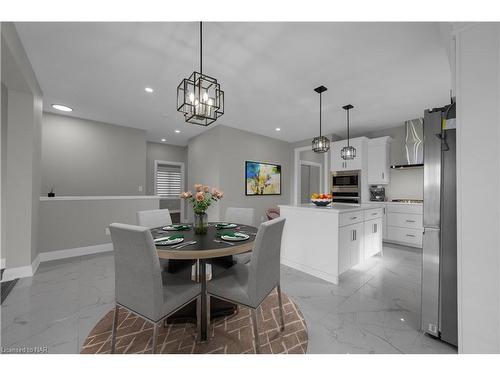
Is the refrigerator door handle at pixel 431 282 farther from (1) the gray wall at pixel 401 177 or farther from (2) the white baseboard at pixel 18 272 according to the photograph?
(2) the white baseboard at pixel 18 272

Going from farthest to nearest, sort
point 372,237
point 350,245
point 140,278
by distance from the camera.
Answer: point 372,237, point 350,245, point 140,278

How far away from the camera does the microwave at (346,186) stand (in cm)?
458

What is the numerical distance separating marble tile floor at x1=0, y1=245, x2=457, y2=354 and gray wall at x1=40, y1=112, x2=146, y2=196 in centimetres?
179

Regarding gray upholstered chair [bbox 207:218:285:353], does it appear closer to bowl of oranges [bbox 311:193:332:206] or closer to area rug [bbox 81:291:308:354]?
area rug [bbox 81:291:308:354]

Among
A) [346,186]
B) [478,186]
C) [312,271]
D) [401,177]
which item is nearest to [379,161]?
[401,177]

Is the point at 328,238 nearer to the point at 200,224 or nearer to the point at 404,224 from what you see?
the point at 200,224

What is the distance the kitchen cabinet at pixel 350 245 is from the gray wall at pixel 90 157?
454 cm

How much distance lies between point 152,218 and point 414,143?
5086mm

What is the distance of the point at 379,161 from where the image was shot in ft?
14.6

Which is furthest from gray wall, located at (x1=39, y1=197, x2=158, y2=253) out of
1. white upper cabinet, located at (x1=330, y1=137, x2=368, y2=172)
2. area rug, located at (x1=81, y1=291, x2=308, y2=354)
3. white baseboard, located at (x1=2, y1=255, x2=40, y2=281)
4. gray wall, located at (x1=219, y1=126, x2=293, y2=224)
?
white upper cabinet, located at (x1=330, y1=137, x2=368, y2=172)
